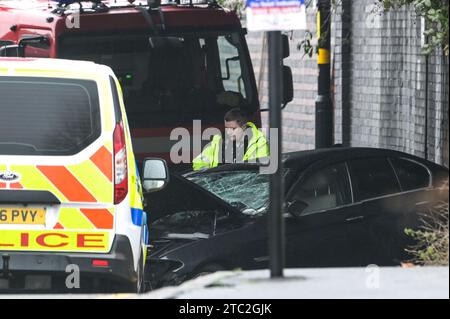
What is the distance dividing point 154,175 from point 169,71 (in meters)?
4.48

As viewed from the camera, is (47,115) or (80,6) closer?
(47,115)

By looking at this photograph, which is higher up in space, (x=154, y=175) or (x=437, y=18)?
(x=437, y=18)

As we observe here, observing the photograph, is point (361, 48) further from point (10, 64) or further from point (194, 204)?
point (10, 64)

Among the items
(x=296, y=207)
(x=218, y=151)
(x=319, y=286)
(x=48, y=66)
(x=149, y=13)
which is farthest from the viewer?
(x=149, y=13)

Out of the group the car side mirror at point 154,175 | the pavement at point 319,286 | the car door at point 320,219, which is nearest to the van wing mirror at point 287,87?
the car door at point 320,219

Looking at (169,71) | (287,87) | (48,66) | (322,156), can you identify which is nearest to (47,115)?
(48,66)

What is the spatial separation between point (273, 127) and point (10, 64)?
1946 mm

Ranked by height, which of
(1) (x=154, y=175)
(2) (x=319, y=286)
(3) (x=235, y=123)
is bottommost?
(2) (x=319, y=286)

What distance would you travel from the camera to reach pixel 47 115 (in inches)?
361

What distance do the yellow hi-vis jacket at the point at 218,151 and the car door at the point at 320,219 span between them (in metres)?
1.59

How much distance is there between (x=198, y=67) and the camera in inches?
570

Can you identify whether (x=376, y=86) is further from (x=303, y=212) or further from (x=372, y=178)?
(x=303, y=212)

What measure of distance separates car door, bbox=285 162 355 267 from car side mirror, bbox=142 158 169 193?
135 cm

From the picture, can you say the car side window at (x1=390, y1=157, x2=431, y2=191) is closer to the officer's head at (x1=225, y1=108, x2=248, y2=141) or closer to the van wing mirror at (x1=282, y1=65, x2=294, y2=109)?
the officer's head at (x1=225, y1=108, x2=248, y2=141)
